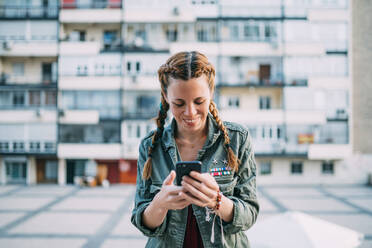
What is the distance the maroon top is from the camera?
207 cm

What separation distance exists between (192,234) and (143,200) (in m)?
0.40

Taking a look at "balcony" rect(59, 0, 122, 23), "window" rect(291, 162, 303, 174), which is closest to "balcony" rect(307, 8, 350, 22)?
"window" rect(291, 162, 303, 174)

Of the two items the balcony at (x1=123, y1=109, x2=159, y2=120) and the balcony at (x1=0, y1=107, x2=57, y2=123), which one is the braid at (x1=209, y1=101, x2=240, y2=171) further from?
the balcony at (x1=0, y1=107, x2=57, y2=123)

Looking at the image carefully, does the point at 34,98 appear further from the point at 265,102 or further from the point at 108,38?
the point at 265,102

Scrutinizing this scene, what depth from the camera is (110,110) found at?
2353cm

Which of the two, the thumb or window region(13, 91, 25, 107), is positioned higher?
window region(13, 91, 25, 107)

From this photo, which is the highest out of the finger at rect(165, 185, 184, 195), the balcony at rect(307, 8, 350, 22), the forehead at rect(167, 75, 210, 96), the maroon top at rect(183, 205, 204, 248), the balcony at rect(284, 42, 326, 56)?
the balcony at rect(307, 8, 350, 22)

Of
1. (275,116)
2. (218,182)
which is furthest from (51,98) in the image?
(218,182)

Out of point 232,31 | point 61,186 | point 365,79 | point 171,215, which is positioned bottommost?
point 61,186

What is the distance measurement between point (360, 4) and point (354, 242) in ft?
74.9

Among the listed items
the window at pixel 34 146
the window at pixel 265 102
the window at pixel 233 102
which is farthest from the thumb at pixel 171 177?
the window at pixel 34 146

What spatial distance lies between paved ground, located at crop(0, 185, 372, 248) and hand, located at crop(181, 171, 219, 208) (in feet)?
35.4

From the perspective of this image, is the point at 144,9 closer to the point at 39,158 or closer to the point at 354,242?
the point at 39,158

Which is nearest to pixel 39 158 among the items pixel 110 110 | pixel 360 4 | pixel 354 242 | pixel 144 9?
pixel 110 110
